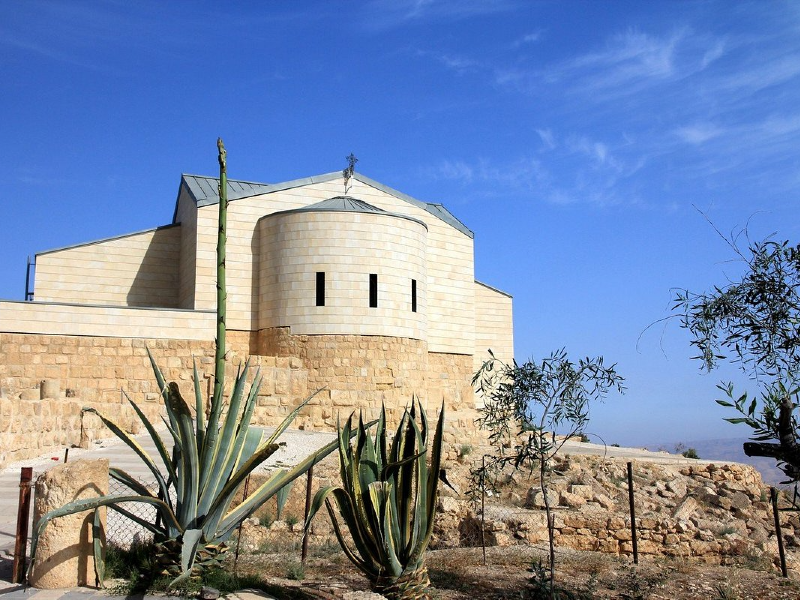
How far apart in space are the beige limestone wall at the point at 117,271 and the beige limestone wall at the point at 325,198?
10.2 ft

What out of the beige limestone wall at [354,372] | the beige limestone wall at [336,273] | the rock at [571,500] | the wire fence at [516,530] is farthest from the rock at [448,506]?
the beige limestone wall at [336,273]

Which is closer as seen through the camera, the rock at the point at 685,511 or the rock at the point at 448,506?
the rock at the point at 448,506

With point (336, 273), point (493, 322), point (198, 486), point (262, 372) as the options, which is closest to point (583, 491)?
point (198, 486)

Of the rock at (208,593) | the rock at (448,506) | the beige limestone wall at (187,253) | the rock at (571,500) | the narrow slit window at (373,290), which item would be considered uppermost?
the beige limestone wall at (187,253)

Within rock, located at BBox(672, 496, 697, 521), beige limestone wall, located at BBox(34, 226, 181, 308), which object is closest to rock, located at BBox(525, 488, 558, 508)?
rock, located at BBox(672, 496, 697, 521)

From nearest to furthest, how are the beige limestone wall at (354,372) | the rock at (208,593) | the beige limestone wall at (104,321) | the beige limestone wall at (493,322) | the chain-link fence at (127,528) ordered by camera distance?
the rock at (208,593) → the chain-link fence at (127,528) → the beige limestone wall at (104,321) → the beige limestone wall at (354,372) → the beige limestone wall at (493,322)

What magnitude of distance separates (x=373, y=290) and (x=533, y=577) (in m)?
15.8

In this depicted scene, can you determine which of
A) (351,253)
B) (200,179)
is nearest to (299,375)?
(351,253)

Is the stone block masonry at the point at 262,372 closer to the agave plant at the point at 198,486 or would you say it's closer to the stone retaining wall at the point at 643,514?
the stone retaining wall at the point at 643,514

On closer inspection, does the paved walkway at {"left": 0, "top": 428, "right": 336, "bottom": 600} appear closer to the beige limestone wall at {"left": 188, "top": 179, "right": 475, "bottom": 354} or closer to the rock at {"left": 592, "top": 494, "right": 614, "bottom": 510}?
the beige limestone wall at {"left": 188, "top": 179, "right": 475, "bottom": 354}

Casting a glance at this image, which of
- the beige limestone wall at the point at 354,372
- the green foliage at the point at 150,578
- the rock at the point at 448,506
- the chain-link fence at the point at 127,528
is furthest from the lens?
the beige limestone wall at the point at 354,372

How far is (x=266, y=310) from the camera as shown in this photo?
2331 cm

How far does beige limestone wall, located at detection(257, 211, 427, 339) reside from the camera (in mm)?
22578

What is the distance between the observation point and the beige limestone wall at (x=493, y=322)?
29828 millimetres
